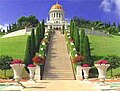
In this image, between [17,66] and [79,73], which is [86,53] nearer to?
[79,73]

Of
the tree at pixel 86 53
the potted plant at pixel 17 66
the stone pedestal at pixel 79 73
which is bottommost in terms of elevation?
the stone pedestal at pixel 79 73

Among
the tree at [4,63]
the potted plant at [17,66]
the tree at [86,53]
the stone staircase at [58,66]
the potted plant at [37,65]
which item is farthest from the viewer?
the tree at [86,53]

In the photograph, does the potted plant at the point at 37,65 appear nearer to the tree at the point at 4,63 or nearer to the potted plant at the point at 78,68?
the tree at the point at 4,63

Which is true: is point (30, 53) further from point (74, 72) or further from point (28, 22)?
point (28, 22)

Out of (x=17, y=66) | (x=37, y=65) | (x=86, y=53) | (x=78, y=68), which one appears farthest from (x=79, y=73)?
(x=17, y=66)

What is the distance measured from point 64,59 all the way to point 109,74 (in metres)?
5.88

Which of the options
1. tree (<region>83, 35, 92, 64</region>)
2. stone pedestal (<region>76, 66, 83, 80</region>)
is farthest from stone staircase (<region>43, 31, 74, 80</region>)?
tree (<region>83, 35, 92, 64</region>)

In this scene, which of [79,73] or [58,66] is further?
[58,66]

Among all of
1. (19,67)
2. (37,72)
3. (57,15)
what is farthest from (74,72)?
(57,15)

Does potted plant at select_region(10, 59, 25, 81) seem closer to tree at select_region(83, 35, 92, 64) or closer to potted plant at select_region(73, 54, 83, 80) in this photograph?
potted plant at select_region(73, 54, 83, 80)

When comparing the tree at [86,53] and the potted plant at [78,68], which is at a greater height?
the tree at [86,53]

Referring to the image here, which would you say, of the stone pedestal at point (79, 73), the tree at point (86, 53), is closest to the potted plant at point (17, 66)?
the stone pedestal at point (79, 73)

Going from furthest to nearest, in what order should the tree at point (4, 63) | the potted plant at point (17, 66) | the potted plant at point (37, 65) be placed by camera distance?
the tree at point (4, 63) < the potted plant at point (37, 65) < the potted plant at point (17, 66)

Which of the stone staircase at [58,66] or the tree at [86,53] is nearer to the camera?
the stone staircase at [58,66]
